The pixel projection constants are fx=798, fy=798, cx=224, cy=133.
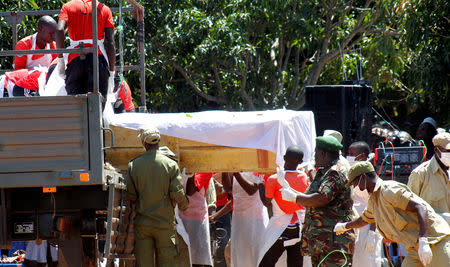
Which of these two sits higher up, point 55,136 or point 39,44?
point 39,44

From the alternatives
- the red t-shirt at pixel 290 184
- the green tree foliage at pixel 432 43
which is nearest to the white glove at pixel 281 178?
the red t-shirt at pixel 290 184

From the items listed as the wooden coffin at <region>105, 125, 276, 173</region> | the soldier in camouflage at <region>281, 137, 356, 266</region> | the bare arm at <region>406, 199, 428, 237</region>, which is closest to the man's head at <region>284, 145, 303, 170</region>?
the wooden coffin at <region>105, 125, 276, 173</region>

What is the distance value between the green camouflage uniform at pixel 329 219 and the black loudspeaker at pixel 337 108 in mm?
4226

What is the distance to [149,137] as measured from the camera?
297 inches

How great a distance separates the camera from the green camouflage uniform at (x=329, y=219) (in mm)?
7266

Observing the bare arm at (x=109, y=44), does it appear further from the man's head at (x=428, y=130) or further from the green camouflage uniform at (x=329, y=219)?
the man's head at (x=428, y=130)

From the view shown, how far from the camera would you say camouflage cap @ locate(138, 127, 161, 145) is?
7555 mm

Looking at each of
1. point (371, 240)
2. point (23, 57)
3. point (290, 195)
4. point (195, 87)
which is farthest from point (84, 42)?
point (195, 87)

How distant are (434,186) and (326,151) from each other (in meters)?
1.12

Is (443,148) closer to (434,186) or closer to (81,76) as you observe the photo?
(434,186)

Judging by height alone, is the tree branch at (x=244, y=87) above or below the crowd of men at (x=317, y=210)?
above

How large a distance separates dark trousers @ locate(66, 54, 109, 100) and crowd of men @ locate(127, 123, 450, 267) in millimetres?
664

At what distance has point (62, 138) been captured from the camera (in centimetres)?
653

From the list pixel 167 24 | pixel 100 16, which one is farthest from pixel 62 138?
pixel 167 24
